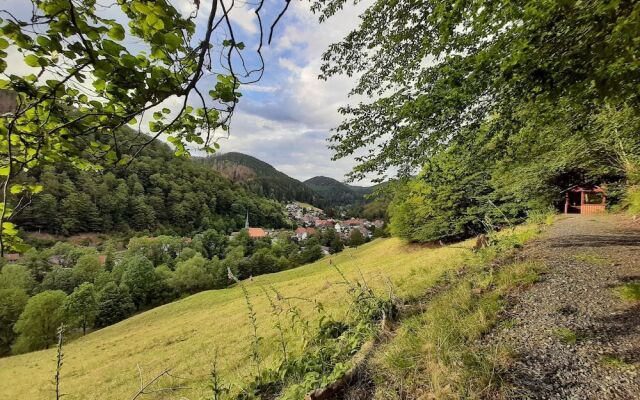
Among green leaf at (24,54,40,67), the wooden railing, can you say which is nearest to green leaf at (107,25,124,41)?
green leaf at (24,54,40,67)

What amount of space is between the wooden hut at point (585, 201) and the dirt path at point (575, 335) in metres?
19.4

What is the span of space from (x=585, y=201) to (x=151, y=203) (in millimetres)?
115383

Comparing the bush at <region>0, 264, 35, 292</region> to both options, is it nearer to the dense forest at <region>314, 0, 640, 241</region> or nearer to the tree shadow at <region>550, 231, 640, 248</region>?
the dense forest at <region>314, 0, 640, 241</region>

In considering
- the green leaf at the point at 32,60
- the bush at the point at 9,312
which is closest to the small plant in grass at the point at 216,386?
the green leaf at the point at 32,60

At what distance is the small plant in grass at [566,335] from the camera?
136 inches

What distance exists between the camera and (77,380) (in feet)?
51.4

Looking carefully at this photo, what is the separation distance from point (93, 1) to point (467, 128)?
473 cm

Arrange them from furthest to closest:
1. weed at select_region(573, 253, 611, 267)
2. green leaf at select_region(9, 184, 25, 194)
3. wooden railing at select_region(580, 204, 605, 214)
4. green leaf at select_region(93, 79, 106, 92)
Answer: wooden railing at select_region(580, 204, 605, 214)
weed at select_region(573, 253, 611, 267)
green leaf at select_region(9, 184, 25, 194)
green leaf at select_region(93, 79, 106, 92)

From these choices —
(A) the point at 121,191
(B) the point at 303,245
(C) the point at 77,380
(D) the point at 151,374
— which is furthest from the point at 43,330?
(A) the point at 121,191

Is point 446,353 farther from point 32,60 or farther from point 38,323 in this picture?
point 38,323

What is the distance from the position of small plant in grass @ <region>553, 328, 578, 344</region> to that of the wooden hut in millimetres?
22705

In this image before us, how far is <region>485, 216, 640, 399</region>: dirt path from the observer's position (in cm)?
277

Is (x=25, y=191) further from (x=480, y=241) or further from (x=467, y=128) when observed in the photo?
(x=480, y=241)

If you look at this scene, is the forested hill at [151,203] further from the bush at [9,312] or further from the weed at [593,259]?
the weed at [593,259]
